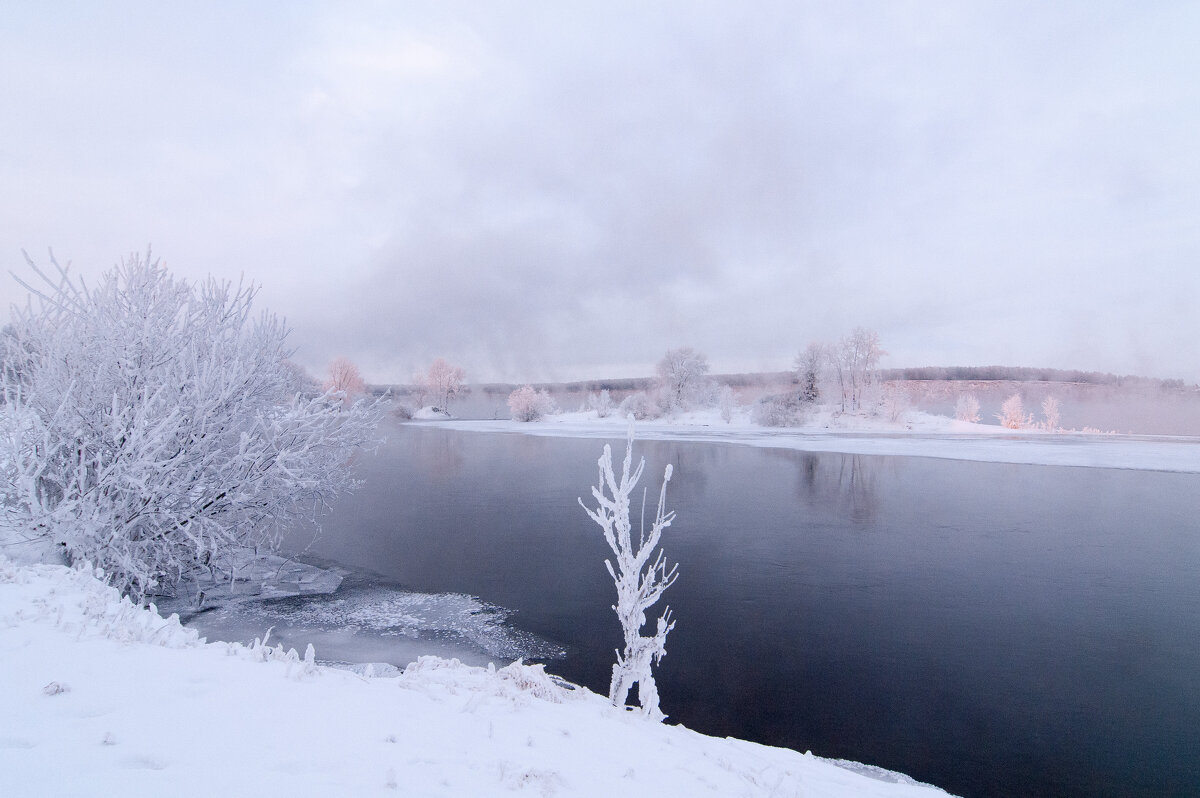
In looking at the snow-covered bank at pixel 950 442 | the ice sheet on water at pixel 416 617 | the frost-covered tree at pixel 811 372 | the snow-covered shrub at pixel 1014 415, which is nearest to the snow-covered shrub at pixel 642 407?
the snow-covered bank at pixel 950 442

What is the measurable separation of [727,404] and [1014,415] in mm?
29345

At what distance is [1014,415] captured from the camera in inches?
2400

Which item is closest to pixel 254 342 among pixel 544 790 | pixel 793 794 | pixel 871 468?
pixel 544 790

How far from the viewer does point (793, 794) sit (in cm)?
400

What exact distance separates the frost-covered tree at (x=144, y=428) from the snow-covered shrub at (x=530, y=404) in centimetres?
6118

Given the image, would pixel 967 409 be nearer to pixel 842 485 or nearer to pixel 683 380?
pixel 683 380

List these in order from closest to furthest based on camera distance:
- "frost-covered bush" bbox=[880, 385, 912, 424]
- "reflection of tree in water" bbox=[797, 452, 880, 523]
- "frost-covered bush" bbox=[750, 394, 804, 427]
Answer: "reflection of tree in water" bbox=[797, 452, 880, 523] < "frost-covered bush" bbox=[880, 385, 912, 424] < "frost-covered bush" bbox=[750, 394, 804, 427]

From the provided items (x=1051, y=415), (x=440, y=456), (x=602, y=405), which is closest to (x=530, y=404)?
(x=602, y=405)

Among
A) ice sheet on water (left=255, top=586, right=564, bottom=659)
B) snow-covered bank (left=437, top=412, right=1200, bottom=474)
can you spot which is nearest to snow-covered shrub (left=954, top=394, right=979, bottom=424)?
snow-covered bank (left=437, top=412, right=1200, bottom=474)

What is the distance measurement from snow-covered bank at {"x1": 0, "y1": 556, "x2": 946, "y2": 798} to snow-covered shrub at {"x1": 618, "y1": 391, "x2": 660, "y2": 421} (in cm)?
6401

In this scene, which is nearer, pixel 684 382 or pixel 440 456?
pixel 440 456

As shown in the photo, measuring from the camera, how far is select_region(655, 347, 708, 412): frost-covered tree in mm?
69625

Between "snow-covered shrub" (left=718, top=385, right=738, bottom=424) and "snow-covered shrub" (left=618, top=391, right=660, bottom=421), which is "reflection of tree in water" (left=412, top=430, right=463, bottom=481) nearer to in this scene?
"snow-covered shrub" (left=618, top=391, right=660, bottom=421)

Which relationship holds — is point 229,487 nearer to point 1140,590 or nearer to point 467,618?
point 467,618
